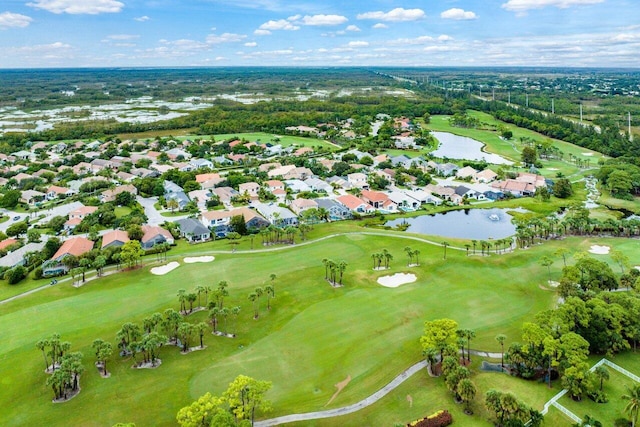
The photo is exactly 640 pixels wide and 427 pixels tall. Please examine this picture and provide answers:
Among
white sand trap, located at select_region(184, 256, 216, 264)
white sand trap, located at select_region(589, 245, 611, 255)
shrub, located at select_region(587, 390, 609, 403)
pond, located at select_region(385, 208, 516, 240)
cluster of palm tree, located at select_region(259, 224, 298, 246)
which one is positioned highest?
cluster of palm tree, located at select_region(259, 224, 298, 246)

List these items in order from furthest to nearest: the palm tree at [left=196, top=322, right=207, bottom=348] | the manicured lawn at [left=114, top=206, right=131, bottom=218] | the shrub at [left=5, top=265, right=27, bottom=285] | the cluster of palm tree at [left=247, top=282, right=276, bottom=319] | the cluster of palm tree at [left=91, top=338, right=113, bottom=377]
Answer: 1. the manicured lawn at [left=114, top=206, right=131, bottom=218]
2. the shrub at [left=5, top=265, right=27, bottom=285]
3. the cluster of palm tree at [left=247, top=282, right=276, bottom=319]
4. the palm tree at [left=196, top=322, right=207, bottom=348]
5. the cluster of palm tree at [left=91, top=338, right=113, bottom=377]

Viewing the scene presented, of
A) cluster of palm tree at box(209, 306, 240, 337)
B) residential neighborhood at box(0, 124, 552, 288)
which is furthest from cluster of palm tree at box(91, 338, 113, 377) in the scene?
residential neighborhood at box(0, 124, 552, 288)

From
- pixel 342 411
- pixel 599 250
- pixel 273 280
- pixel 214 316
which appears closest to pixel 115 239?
pixel 273 280

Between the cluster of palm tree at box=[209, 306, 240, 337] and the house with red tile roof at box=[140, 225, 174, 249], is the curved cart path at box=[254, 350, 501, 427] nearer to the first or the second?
the cluster of palm tree at box=[209, 306, 240, 337]

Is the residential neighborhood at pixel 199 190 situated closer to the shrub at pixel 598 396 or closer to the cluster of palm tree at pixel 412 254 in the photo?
the cluster of palm tree at pixel 412 254

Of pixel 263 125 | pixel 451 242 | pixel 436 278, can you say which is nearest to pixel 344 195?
pixel 451 242
